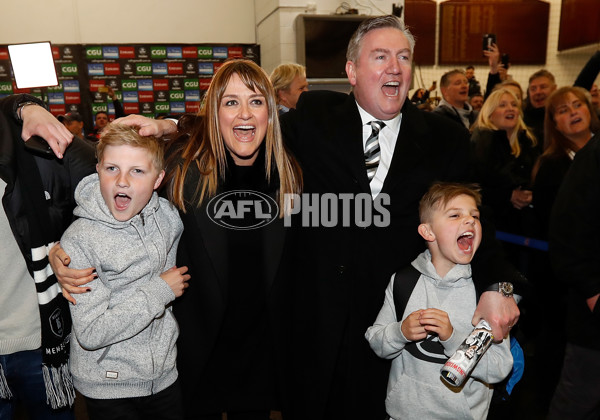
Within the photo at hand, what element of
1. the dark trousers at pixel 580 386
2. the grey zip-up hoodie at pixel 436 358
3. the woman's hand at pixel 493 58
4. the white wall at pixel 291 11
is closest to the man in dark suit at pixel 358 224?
the grey zip-up hoodie at pixel 436 358

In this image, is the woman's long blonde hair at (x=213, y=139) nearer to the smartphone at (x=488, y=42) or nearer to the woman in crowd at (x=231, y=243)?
the woman in crowd at (x=231, y=243)

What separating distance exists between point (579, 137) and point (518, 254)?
1268mm

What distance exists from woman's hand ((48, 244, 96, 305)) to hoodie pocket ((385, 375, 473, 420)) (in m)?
1.16

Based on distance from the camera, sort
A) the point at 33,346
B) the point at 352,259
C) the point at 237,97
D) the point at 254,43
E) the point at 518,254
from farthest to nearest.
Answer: the point at 254,43 → the point at 518,254 → the point at 352,259 → the point at 237,97 → the point at 33,346

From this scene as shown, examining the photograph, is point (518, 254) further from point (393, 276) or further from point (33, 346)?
point (33, 346)

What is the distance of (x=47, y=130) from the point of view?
67.7 inches

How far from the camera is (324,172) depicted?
6.83 ft

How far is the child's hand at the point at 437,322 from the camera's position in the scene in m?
1.59

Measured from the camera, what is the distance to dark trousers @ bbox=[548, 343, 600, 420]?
2.11 metres

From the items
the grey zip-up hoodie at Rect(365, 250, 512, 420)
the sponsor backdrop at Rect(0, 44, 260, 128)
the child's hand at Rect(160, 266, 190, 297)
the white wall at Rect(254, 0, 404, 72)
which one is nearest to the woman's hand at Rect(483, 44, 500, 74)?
the white wall at Rect(254, 0, 404, 72)

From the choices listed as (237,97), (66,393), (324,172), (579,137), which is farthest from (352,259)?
(579,137)

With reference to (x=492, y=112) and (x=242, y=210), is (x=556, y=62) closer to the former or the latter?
(x=492, y=112)

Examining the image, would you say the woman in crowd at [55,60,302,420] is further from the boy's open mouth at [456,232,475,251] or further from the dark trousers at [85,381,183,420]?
the boy's open mouth at [456,232,475,251]

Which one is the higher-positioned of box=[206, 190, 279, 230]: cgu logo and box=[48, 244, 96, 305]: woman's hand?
box=[206, 190, 279, 230]: cgu logo
